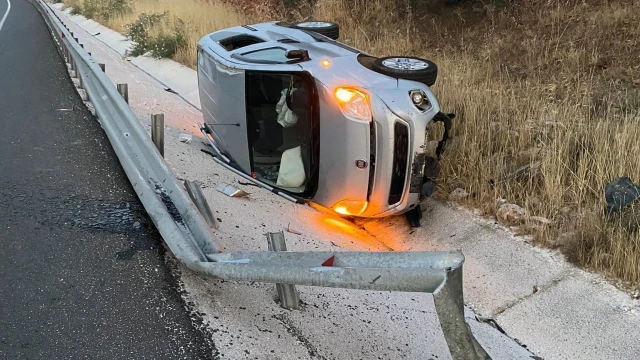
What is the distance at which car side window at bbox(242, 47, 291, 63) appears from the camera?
17.9ft

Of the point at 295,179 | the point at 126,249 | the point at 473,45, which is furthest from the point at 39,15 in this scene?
the point at 126,249

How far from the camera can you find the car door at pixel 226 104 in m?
5.83

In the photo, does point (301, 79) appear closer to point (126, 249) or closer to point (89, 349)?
point (126, 249)

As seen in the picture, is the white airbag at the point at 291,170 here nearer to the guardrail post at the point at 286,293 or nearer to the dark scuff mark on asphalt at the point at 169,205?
the dark scuff mark on asphalt at the point at 169,205

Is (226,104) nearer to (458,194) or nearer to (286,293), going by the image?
(458,194)

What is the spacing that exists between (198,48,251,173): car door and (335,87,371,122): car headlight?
4.20 ft

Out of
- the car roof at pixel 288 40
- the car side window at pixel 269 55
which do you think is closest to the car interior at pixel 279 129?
the car side window at pixel 269 55

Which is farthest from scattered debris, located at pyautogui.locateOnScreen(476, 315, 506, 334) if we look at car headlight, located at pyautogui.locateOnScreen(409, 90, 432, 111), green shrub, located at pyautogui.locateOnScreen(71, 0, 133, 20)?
green shrub, located at pyautogui.locateOnScreen(71, 0, 133, 20)

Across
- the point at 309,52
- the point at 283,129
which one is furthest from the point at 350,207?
the point at 309,52

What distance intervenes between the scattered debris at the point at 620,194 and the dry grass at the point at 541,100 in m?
0.08

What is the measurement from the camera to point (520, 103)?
21.2 feet

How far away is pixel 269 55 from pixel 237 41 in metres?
1.19

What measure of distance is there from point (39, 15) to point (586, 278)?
70.8 ft

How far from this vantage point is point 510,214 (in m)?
4.89
